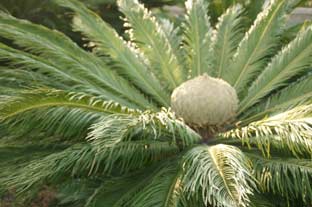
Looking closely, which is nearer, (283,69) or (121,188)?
(121,188)

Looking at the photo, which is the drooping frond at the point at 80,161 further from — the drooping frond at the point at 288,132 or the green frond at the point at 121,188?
the drooping frond at the point at 288,132

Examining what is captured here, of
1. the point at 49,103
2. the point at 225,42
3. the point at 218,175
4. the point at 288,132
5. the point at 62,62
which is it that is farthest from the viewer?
the point at 225,42

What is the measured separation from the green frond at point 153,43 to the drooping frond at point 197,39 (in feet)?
0.43

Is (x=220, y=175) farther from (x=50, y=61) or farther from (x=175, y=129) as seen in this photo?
(x=50, y=61)

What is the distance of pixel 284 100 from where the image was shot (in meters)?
4.39

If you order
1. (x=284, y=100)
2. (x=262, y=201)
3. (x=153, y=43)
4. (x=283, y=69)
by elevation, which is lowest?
(x=262, y=201)

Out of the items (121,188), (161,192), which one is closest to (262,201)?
(161,192)

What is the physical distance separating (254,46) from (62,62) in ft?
5.31

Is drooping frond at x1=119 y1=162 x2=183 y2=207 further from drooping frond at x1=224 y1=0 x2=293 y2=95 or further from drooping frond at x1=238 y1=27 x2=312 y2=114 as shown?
drooping frond at x1=224 y1=0 x2=293 y2=95

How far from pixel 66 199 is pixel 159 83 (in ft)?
4.05

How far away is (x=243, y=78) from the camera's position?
4715mm

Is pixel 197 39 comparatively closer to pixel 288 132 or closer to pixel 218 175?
pixel 288 132

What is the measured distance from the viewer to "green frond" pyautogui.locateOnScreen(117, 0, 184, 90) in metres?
4.73

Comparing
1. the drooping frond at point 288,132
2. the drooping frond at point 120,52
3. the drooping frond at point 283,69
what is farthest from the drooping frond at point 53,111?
the drooping frond at point 283,69
